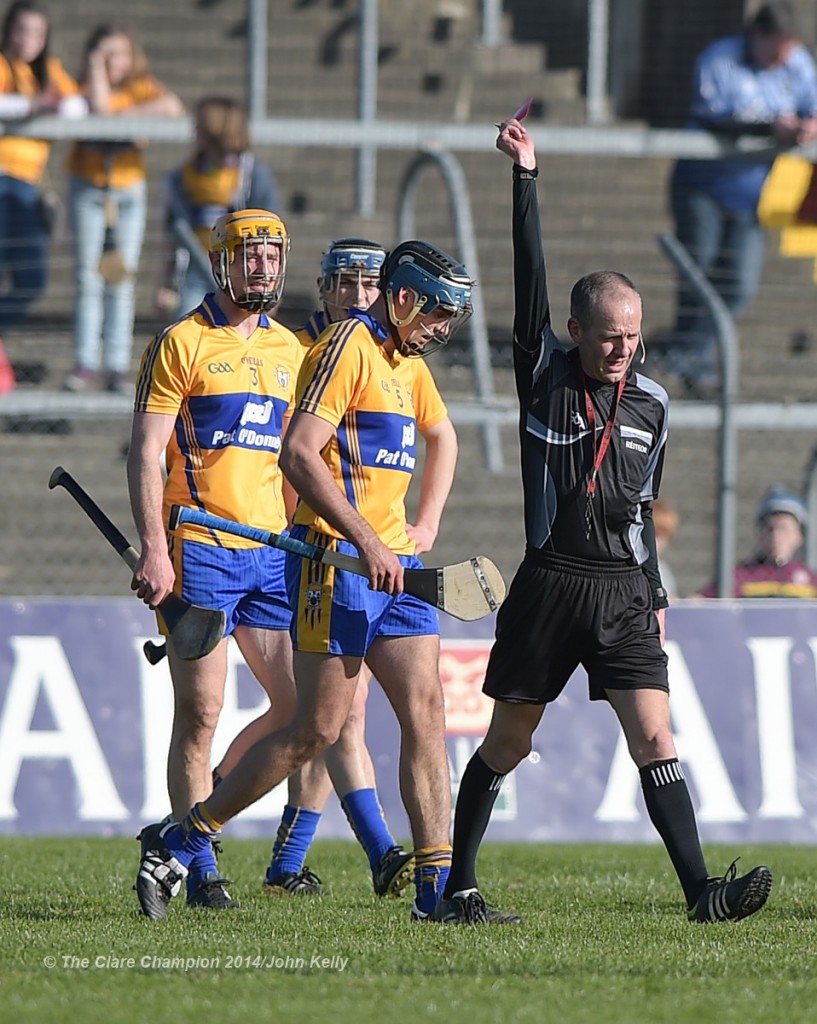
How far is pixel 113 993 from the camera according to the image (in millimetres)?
5320

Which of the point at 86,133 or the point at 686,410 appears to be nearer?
the point at 686,410

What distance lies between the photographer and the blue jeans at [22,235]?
1240 cm

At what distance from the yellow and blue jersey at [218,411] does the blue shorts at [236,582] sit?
0.15 feet

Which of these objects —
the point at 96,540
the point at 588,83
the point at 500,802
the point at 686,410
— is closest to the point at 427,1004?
the point at 500,802

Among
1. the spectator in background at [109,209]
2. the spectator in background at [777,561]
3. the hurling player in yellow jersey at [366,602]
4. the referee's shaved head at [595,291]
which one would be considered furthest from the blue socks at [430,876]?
the spectator in background at [109,209]

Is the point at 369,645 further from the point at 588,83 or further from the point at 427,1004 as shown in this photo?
the point at 588,83

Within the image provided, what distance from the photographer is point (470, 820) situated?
679 centimetres

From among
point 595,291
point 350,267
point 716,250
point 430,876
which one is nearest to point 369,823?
point 430,876

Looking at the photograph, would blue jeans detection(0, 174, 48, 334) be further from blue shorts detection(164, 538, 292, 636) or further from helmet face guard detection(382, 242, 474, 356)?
helmet face guard detection(382, 242, 474, 356)

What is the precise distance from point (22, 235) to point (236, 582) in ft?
20.6

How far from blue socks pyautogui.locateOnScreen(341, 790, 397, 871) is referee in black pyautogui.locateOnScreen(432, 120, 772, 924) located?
1057 millimetres

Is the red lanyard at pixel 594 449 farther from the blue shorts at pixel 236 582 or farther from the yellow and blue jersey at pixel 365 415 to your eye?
the blue shorts at pixel 236 582

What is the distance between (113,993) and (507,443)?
30.1 ft

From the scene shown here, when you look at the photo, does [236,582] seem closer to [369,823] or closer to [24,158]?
[369,823]
